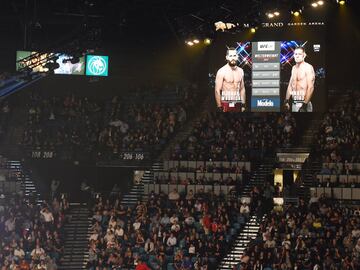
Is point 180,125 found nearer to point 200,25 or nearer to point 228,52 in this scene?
point 228,52

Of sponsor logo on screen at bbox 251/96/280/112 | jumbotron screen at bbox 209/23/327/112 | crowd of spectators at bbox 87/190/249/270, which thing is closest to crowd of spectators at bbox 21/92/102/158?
crowd of spectators at bbox 87/190/249/270

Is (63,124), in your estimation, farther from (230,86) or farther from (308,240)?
(308,240)

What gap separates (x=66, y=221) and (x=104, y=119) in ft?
25.5

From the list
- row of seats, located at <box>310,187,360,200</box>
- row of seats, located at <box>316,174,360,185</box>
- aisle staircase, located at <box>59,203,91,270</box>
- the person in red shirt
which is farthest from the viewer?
row of seats, located at <box>316,174,360,185</box>

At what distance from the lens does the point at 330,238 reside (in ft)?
99.6

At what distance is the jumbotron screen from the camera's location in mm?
39906

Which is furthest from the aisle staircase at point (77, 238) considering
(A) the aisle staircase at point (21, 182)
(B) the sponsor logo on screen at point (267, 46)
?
(B) the sponsor logo on screen at point (267, 46)

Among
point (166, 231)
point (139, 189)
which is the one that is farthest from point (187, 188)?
point (166, 231)

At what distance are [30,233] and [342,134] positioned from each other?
13213 millimetres

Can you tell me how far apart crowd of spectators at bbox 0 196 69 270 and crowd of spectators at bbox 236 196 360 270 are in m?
7.39

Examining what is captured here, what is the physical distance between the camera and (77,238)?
35.1 metres

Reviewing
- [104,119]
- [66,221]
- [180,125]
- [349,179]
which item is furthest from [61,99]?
[349,179]

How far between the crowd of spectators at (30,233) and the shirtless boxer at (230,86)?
358 inches

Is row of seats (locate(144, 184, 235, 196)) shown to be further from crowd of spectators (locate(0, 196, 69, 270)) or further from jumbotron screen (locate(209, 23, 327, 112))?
jumbotron screen (locate(209, 23, 327, 112))
